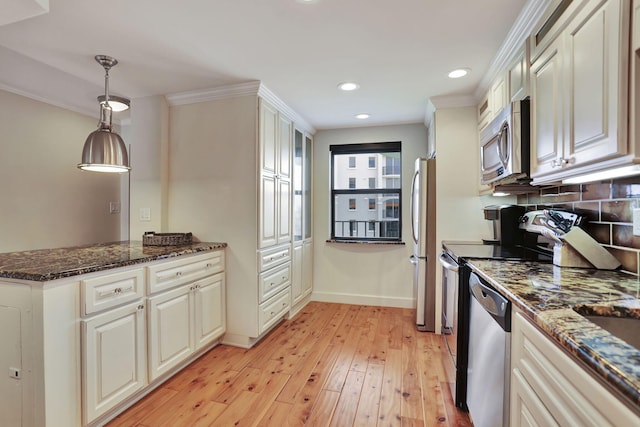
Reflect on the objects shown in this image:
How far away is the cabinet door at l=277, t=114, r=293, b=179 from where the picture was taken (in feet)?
10.3

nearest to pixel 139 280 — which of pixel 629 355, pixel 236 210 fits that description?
pixel 236 210

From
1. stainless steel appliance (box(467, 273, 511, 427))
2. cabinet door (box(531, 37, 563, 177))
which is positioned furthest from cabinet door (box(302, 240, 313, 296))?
cabinet door (box(531, 37, 563, 177))

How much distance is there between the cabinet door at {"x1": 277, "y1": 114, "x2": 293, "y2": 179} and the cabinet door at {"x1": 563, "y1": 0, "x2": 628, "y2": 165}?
234 cm

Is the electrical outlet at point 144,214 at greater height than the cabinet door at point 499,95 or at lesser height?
lesser

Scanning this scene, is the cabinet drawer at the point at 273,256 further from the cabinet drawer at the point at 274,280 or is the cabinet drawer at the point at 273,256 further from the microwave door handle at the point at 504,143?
the microwave door handle at the point at 504,143

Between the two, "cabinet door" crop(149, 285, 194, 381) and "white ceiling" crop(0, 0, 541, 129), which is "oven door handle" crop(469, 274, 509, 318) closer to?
"white ceiling" crop(0, 0, 541, 129)

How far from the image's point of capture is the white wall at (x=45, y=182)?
2.78 m

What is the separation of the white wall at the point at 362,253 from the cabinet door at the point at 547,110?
2.24 m

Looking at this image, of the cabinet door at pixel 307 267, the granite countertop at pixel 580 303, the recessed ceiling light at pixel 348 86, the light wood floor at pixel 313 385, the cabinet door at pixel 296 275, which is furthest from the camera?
the cabinet door at pixel 307 267

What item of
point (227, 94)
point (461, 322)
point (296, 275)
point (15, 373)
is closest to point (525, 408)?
point (461, 322)

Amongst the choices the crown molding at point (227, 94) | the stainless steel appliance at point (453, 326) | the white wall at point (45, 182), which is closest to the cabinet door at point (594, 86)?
the stainless steel appliance at point (453, 326)

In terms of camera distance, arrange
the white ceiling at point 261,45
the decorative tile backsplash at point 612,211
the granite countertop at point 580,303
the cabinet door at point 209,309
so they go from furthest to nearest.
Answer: the cabinet door at point 209,309 → the white ceiling at point 261,45 → the decorative tile backsplash at point 612,211 → the granite countertop at point 580,303

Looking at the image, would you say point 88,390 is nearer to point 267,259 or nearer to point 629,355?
point 267,259

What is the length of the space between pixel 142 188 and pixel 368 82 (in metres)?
2.27
